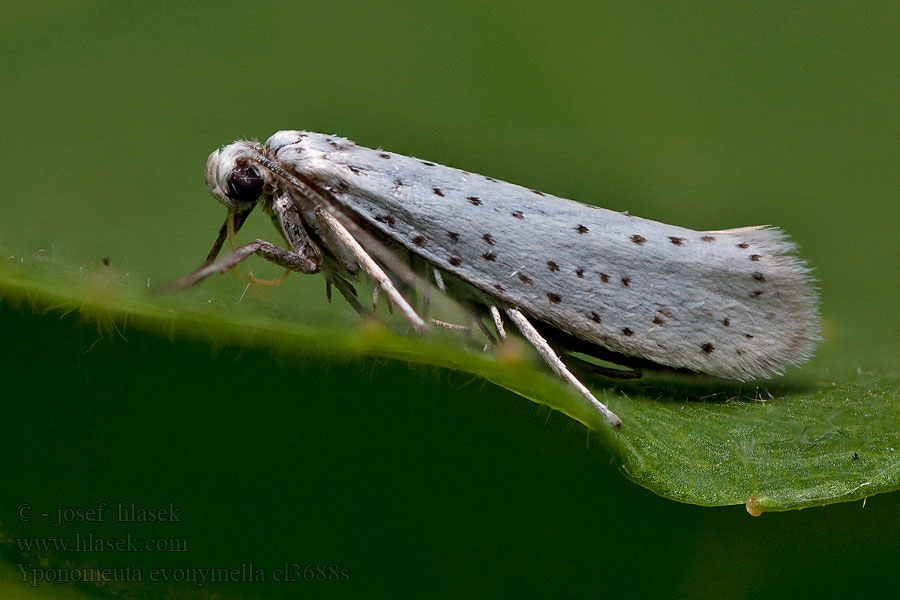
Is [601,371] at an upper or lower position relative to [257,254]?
lower

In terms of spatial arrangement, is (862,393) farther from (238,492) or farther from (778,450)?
(238,492)

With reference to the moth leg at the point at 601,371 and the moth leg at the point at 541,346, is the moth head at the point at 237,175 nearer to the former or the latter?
the moth leg at the point at 541,346

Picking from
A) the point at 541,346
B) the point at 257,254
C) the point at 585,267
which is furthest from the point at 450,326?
the point at 257,254

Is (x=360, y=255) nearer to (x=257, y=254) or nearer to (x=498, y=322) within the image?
(x=257, y=254)

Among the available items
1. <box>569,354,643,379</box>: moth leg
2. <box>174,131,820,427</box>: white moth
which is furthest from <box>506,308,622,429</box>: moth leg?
<box>569,354,643,379</box>: moth leg

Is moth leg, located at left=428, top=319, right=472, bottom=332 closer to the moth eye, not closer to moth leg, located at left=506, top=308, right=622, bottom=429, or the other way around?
moth leg, located at left=506, top=308, right=622, bottom=429

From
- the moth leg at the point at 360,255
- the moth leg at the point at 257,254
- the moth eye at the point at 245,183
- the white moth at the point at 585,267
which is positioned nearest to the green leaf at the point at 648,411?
the moth leg at the point at 257,254
